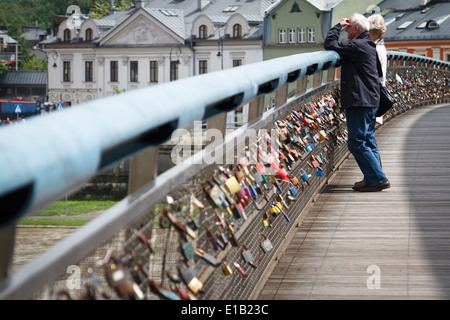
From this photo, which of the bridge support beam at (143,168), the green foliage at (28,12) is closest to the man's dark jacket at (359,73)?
the bridge support beam at (143,168)

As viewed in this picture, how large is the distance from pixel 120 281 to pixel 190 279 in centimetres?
87

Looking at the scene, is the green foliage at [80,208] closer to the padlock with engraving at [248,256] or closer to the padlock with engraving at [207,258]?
the padlock with engraving at [248,256]

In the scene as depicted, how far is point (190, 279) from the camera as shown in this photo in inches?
133

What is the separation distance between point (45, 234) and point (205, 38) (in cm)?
2976

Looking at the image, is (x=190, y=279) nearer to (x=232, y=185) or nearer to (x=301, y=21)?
(x=232, y=185)

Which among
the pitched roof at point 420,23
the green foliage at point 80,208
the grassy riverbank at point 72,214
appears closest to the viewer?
the grassy riverbank at point 72,214

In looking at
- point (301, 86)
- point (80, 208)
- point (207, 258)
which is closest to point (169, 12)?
point (80, 208)

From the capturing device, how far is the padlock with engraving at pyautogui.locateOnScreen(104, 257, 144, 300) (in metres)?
2.52

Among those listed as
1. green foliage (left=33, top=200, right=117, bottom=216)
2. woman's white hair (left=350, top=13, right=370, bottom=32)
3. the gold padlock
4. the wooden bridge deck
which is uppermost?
woman's white hair (left=350, top=13, right=370, bottom=32)

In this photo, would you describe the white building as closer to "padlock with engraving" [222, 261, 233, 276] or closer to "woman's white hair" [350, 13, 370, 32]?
"woman's white hair" [350, 13, 370, 32]

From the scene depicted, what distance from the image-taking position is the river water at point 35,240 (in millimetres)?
44203

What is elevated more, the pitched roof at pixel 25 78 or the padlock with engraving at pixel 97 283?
the pitched roof at pixel 25 78

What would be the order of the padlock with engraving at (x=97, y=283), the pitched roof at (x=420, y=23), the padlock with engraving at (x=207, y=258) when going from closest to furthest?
the padlock with engraving at (x=97, y=283) → the padlock with engraving at (x=207, y=258) → the pitched roof at (x=420, y=23)

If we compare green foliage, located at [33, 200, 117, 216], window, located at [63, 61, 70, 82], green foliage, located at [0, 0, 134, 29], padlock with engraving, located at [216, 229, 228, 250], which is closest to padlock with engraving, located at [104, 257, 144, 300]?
padlock with engraving, located at [216, 229, 228, 250]
